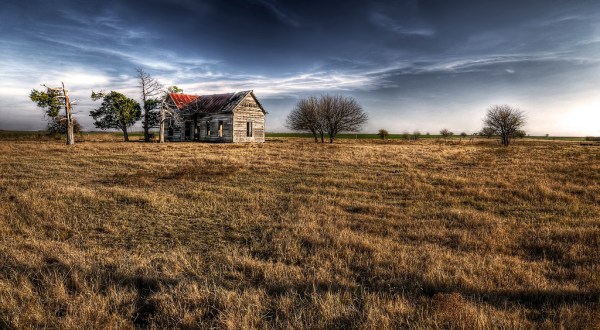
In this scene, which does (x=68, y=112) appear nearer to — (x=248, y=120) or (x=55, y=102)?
(x=55, y=102)

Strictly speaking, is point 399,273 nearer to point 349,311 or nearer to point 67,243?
point 349,311

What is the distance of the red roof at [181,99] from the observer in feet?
136

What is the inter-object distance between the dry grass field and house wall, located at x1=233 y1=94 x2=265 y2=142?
28525mm

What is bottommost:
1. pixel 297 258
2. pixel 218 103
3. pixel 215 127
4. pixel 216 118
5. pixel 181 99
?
pixel 297 258

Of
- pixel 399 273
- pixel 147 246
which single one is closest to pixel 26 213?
pixel 147 246

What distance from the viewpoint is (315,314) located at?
11.3ft

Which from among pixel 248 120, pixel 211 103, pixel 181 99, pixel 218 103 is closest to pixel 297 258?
pixel 248 120

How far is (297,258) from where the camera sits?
16.9 feet

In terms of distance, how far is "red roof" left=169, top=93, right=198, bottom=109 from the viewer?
41569 mm

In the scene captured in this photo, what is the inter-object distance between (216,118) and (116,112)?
15.0 meters

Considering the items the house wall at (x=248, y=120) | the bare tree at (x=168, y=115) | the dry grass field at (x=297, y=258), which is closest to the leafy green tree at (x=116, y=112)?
the bare tree at (x=168, y=115)

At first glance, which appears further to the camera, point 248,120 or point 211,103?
point 211,103

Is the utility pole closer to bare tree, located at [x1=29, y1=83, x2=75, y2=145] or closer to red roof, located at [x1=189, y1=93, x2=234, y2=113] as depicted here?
bare tree, located at [x1=29, y1=83, x2=75, y2=145]

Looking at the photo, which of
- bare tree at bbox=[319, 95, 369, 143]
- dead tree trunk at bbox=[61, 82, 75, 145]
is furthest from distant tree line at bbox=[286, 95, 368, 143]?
dead tree trunk at bbox=[61, 82, 75, 145]
